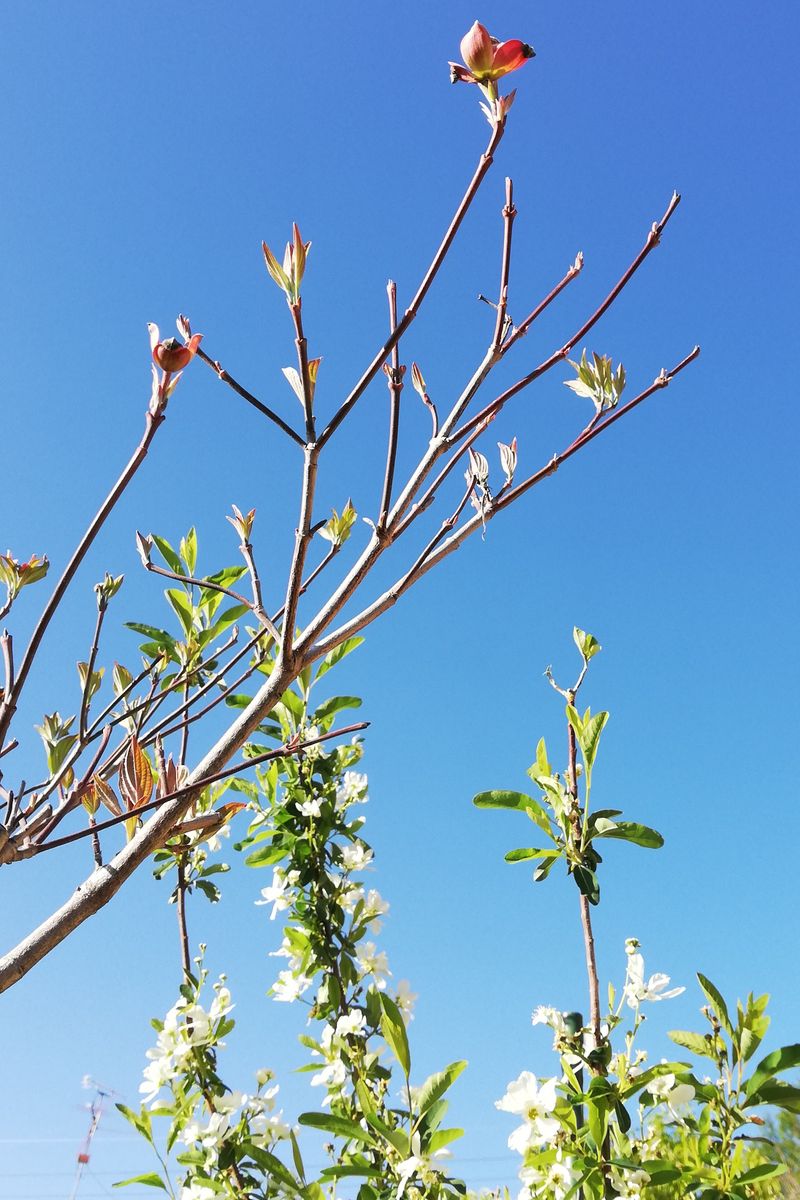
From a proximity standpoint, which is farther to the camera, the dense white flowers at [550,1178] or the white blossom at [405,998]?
the white blossom at [405,998]

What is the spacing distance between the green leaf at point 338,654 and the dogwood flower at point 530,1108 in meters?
1.10

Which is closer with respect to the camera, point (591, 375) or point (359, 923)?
point (591, 375)

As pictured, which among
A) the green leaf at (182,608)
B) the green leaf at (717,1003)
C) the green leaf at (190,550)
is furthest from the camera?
the green leaf at (190,550)

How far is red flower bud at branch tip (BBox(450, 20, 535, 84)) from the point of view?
1.10m

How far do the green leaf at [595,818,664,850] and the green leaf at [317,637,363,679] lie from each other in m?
0.85

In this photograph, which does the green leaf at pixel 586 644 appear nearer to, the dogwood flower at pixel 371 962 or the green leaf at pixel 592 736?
the green leaf at pixel 592 736

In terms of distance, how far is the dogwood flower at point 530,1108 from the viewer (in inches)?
65.9

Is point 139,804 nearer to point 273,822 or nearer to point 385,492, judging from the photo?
point 385,492

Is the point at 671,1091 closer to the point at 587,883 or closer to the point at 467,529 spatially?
the point at 587,883

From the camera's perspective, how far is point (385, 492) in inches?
45.1

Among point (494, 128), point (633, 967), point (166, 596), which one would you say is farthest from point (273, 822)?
point (494, 128)

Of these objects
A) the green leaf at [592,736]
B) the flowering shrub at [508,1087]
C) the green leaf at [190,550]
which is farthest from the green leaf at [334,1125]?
the green leaf at [190,550]

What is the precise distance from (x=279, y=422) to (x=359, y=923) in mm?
1687

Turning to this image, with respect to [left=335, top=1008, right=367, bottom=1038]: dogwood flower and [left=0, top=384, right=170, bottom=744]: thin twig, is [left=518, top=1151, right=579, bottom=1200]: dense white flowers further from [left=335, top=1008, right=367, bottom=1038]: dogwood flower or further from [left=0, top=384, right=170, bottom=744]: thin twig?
[left=0, top=384, right=170, bottom=744]: thin twig
